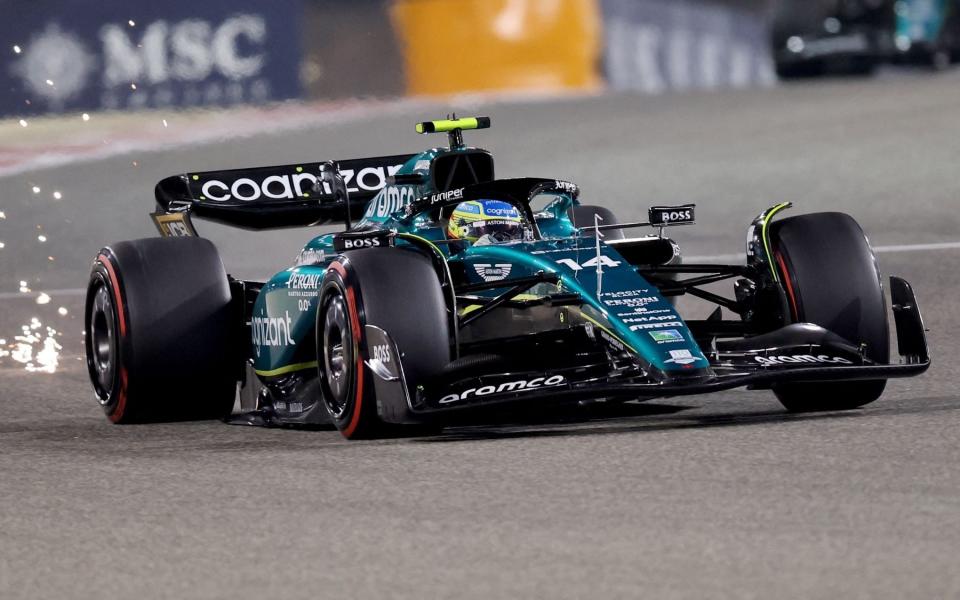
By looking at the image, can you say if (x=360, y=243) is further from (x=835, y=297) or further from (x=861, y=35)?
(x=861, y=35)

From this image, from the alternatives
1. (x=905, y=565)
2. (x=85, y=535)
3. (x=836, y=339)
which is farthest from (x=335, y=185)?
(x=905, y=565)

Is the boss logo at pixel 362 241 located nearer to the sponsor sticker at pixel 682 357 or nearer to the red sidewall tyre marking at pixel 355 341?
the red sidewall tyre marking at pixel 355 341

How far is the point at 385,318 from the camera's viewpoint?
850cm

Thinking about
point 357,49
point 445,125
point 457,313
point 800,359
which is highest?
point 357,49

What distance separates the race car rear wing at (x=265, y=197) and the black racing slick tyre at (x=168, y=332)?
0.87 meters

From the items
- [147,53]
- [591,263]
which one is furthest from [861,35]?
[591,263]

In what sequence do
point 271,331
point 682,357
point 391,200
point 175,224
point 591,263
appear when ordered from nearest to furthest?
1. point 682,357
2. point 591,263
3. point 271,331
4. point 391,200
5. point 175,224

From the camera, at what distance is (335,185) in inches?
432

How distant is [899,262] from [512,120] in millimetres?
11014

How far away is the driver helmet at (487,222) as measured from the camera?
9.77 meters

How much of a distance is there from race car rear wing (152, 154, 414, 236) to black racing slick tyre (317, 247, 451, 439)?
2.30 m

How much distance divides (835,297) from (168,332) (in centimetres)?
317

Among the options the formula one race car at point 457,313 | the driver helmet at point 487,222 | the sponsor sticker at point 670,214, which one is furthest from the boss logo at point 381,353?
the sponsor sticker at point 670,214

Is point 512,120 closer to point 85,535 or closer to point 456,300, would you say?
point 456,300
